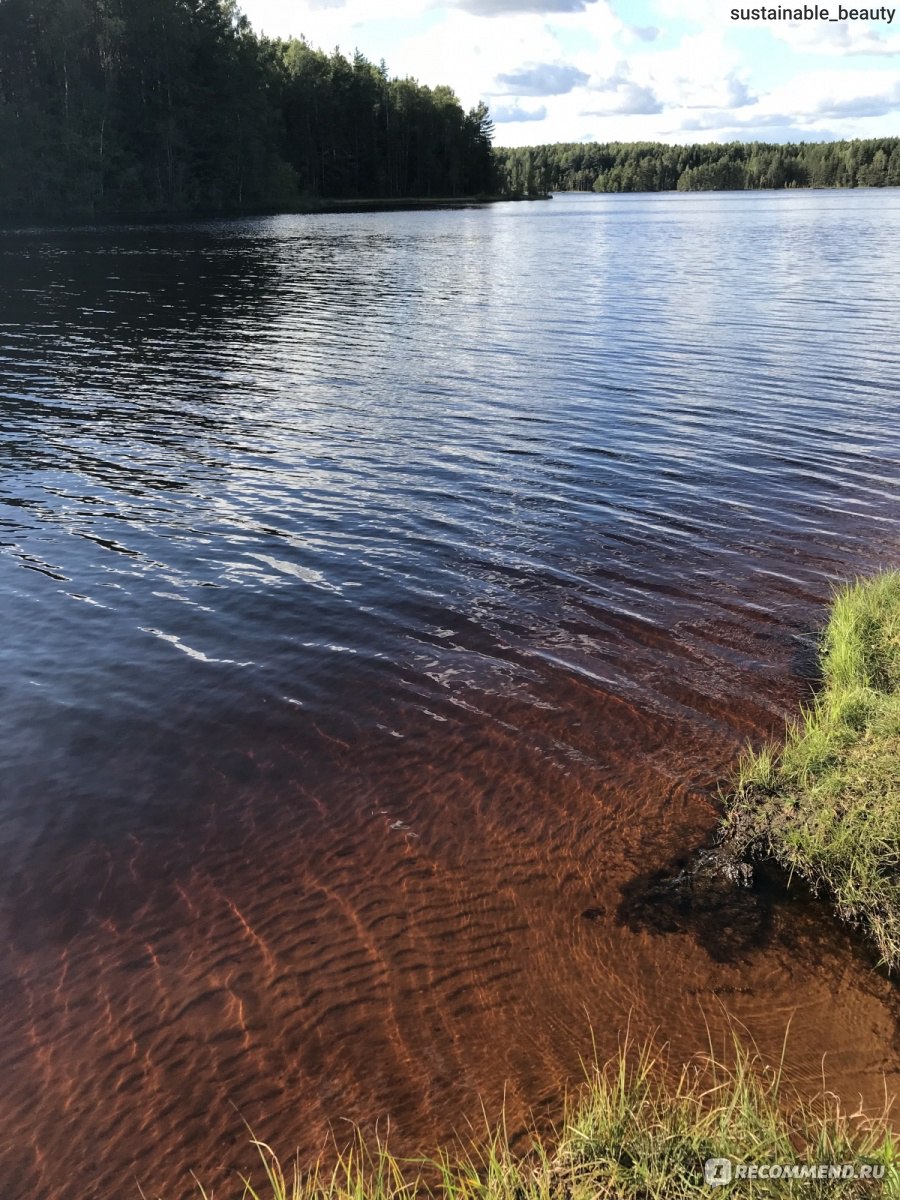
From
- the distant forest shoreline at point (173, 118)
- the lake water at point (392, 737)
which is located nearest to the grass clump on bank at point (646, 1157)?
the lake water at point (392, 737)

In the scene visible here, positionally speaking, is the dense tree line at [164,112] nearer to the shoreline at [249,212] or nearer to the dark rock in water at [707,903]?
the shoreline at [249,212]

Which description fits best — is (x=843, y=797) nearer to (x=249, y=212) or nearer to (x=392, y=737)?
(x=392, y=737)

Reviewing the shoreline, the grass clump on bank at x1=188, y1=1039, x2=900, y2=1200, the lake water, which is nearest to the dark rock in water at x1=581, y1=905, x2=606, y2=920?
the lake water

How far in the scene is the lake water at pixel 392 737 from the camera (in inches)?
204

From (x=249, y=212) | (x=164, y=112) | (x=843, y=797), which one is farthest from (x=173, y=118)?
(x=843, y=797)

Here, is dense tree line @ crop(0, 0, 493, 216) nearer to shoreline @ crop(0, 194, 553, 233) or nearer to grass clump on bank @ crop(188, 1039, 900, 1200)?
shoreline @ crop(0, 194, 553, 233)

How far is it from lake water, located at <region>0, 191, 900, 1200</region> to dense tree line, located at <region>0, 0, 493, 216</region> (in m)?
72.8

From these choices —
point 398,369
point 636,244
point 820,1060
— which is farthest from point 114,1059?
point 636,244

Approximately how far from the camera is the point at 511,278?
42844 millimetres

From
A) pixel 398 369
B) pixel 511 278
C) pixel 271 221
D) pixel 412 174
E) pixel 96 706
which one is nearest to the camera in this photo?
pixel 96 706

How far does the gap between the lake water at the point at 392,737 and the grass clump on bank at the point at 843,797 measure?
0.31 m

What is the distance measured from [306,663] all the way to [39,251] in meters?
55.5

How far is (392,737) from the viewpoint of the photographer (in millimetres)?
8320

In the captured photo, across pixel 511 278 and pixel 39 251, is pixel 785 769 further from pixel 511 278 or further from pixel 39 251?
pixel 39 251
